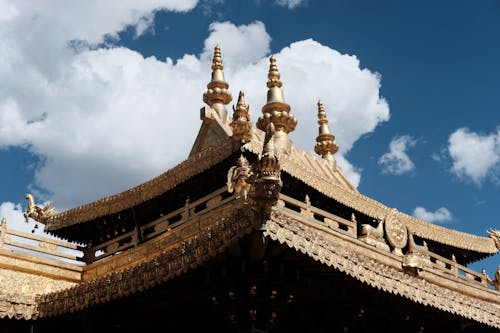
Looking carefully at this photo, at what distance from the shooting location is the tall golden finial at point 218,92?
1620cm

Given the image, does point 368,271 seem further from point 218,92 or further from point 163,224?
point 218,92

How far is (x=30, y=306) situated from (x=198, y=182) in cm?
417

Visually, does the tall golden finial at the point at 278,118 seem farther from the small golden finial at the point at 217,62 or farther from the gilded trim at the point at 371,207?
the small golden finial at the point at 217,62

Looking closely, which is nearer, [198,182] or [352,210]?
[198,182]

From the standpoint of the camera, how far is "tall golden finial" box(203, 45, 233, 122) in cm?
1620

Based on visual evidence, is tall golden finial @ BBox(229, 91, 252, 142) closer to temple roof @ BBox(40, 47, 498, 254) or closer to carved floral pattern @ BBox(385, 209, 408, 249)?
temple roof @ BBox(40, 47, 498, 254)

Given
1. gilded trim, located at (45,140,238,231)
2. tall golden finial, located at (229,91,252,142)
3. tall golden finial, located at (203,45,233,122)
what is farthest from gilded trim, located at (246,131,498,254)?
tall golden finial, located at (203,45,233,122)

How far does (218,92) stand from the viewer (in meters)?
16.4

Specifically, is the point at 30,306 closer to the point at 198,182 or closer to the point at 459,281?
the point at 198,182

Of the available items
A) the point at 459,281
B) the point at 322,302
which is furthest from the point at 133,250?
the point at 459,281

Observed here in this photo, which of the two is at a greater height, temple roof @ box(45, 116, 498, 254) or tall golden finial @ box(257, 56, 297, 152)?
tall golden finial @ box(257, 56, 297, 152)

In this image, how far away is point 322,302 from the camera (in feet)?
31.4

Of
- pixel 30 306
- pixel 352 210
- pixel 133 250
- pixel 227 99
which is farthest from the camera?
pixel 227 99

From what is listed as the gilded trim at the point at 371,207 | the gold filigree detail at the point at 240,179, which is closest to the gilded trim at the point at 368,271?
the gold filigree detail at the point at 240,179
